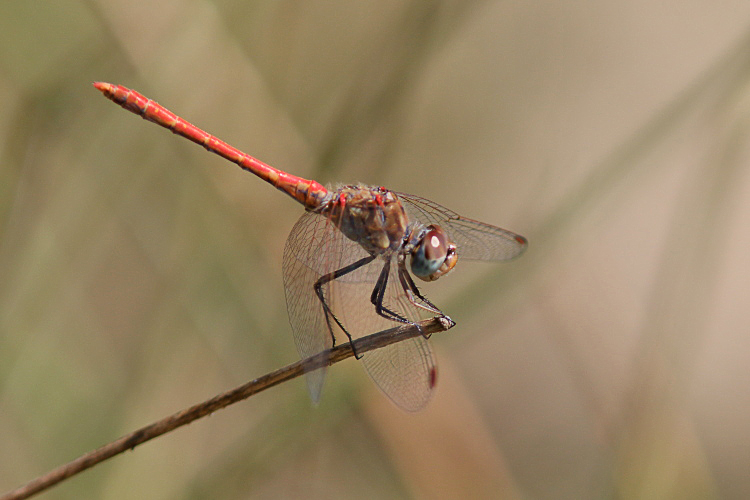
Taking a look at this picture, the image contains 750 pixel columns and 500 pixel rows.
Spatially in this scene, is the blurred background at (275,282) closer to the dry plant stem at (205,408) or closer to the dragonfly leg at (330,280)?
the dragonfly leg at (330,280)

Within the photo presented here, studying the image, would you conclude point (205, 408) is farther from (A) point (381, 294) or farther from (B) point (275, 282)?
(B) point (275, 282)

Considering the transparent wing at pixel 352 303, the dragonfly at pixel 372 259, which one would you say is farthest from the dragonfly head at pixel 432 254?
the transparent wing at pixel 352 303

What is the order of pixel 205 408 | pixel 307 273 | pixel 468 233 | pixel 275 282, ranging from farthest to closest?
pixel 275 282, pixel 468 233, pixel 307 273, pixel 205 408

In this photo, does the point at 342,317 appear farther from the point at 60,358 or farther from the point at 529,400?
the point at 529,400

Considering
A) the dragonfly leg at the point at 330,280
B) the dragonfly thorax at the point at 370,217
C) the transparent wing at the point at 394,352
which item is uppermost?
the dragonfly thorax at the point at 370,217

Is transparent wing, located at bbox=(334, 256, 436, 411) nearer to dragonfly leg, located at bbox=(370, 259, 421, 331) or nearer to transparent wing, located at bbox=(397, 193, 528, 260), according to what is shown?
dragonfly leg, located at bbox=(370, 259, 421, 331)

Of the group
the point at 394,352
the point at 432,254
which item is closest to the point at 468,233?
the point at 432,254
